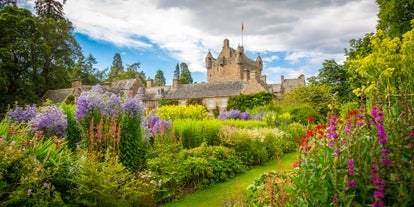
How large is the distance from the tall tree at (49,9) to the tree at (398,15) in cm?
3902

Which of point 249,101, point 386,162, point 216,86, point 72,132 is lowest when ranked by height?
point 72,132

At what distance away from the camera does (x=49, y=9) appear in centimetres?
3809

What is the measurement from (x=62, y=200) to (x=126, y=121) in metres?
2.63

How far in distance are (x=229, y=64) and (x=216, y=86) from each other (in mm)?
14304

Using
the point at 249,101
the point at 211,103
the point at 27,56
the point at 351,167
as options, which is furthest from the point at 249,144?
the point at 211,103

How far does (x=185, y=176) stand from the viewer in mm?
6230

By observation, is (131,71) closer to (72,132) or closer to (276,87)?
(276,87)

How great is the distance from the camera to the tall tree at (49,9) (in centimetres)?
3738

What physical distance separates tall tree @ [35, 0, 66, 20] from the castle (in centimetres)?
1106

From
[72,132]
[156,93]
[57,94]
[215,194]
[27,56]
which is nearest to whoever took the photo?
[215,194]

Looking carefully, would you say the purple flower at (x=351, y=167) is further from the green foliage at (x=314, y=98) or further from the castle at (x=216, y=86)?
the castle at (x=216, y=86)

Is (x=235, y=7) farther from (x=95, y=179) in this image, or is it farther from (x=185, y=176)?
(x=95, y=179)

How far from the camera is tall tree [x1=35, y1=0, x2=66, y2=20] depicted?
1471 inches

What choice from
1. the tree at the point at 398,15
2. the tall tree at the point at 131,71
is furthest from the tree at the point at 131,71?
the tree at the point at 398,15
